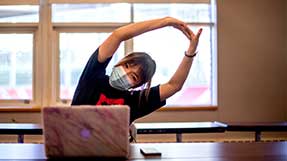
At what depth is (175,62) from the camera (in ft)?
15.4

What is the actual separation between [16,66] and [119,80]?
11.9 ft

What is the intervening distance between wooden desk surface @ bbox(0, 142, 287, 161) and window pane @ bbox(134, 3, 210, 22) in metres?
3.47

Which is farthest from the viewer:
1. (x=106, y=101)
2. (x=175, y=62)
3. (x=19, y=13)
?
(x=175, y=62)

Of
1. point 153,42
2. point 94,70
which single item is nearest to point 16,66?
point 153,42

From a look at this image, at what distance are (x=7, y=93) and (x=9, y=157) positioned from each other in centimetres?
370

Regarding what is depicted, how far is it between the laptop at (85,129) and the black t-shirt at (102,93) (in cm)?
27

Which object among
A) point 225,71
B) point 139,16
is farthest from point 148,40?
point 225,71

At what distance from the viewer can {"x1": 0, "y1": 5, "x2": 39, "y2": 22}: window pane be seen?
4.56m

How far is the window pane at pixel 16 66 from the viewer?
459cm

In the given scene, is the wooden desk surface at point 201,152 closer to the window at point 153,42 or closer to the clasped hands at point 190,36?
the clasped hands at point 190,36

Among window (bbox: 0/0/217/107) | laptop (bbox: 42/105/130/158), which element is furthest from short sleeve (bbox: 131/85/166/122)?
window (bbox: 0/0/217/107)

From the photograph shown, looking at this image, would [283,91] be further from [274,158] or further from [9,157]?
[9,157]

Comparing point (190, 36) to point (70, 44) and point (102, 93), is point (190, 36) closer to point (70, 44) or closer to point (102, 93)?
point (102, 93)

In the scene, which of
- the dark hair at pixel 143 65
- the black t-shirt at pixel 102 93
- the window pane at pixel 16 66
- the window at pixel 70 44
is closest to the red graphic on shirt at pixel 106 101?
the black t-shirt at pixel 102 93
